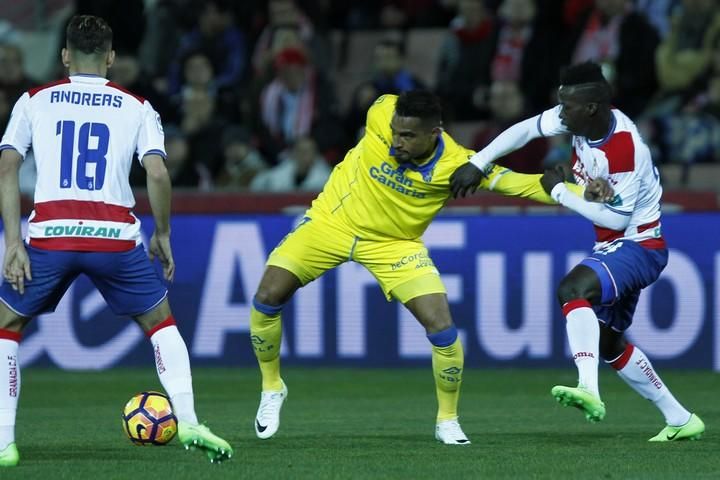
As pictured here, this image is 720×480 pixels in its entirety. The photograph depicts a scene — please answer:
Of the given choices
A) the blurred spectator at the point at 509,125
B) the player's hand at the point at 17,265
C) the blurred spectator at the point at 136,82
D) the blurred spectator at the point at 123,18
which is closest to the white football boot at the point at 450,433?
the player's hand at the point at 17,265

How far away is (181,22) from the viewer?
18297 millimetres

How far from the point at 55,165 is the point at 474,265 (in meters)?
6.40

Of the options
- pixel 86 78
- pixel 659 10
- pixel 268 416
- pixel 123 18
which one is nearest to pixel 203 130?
pixel 123 18

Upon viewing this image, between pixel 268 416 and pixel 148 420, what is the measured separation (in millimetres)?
983

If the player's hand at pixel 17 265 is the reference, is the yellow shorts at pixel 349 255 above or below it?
below

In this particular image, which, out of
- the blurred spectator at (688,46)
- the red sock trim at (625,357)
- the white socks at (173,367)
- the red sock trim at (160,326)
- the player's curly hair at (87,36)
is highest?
the player's curly hair at (87,36)

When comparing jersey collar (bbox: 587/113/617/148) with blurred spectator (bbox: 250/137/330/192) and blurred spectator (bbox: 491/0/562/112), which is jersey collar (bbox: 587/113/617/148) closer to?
blurred spectator (bbox: 250/137/330/192)

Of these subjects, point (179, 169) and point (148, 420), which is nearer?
point (148, 420)

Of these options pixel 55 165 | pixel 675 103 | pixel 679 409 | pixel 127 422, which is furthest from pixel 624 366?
pixel 675 103

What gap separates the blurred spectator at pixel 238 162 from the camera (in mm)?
14789

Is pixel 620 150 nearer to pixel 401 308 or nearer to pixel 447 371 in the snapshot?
pixel 447 371

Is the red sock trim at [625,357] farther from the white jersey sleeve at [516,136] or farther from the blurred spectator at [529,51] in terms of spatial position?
the blurred spectator at [529,51]

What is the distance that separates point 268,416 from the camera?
28.5 ft

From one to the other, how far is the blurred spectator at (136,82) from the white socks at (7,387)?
8.70 meters
